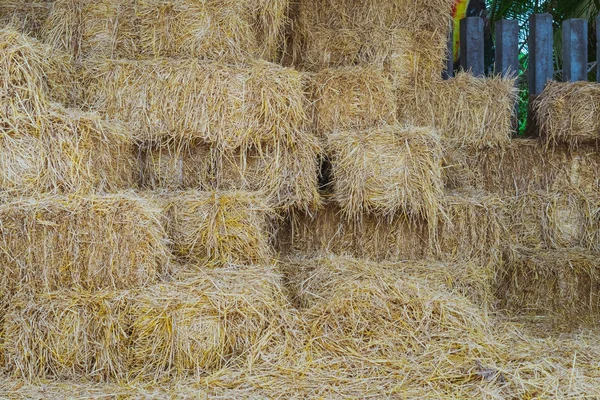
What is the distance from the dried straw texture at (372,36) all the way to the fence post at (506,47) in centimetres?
75

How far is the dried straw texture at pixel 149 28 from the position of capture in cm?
440

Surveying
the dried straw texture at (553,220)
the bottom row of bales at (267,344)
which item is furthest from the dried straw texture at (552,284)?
the bottom row of bales at (267,344)

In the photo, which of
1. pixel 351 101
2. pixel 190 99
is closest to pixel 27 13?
pixel 190 99

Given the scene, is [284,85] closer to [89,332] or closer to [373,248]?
[373,248]

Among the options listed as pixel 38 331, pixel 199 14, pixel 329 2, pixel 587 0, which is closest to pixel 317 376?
pixel 38 331

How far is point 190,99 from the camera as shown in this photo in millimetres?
4227

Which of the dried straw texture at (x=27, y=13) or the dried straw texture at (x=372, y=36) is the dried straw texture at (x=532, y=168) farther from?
the dried straw texture at (x=27, y=13)

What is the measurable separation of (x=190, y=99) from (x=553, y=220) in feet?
8.23

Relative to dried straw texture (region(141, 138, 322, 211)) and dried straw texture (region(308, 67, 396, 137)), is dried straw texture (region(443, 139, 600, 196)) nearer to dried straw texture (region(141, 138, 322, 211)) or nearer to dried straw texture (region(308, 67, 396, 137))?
dried straw texture (region(308, 67, 396, 137))

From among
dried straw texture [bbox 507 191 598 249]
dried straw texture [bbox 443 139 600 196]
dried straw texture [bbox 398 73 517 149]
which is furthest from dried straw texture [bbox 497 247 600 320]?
dried straw texture [bbox 398 73 517 149]

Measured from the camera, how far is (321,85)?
471 cm

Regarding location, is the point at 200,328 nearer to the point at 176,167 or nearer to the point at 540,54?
the point at 176,167

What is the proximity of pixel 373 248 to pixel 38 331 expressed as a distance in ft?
6.53

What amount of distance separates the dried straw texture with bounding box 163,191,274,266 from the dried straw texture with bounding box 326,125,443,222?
61cm
